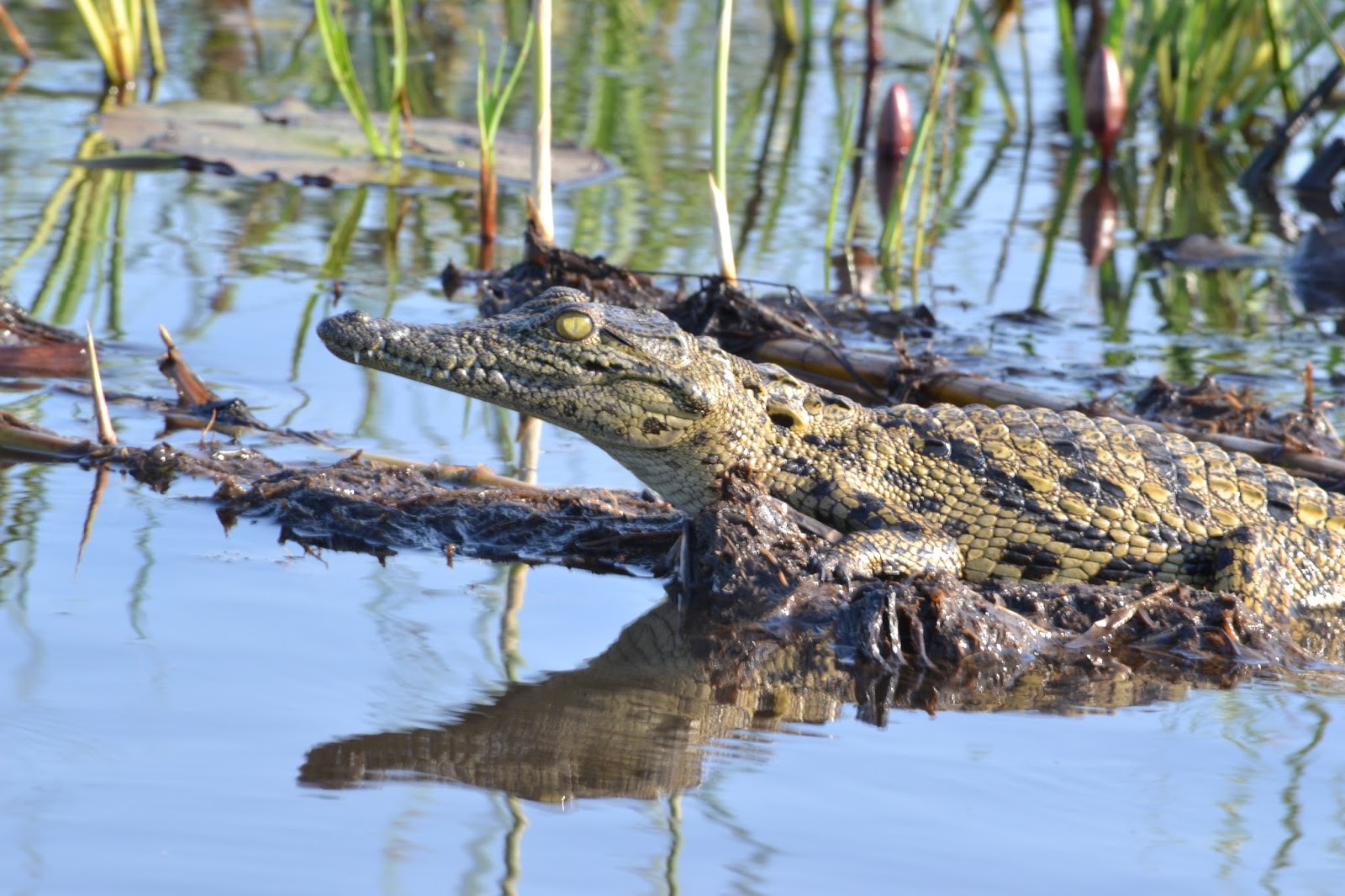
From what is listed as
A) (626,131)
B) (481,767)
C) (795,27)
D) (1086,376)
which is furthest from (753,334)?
(795,27)

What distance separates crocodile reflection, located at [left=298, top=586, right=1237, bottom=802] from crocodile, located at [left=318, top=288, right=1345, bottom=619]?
1.56 ft

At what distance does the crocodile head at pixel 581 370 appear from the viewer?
4484mm

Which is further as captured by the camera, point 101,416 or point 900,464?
point 101,416

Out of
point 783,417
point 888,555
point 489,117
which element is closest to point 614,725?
point 888,555

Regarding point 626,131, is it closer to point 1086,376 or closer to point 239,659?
point 1086,376

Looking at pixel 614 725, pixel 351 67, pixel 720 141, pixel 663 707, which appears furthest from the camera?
pixel 351 67

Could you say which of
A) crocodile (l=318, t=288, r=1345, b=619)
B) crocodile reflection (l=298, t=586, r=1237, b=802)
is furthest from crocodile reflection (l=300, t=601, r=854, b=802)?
crocodile (l=318, t=288, r=1345, b=619)

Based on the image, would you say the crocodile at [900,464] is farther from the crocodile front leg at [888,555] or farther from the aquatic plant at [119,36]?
the aquatic plant at [119,36]

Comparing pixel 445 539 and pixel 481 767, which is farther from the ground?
pixel 445 539

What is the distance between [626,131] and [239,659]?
7.93m

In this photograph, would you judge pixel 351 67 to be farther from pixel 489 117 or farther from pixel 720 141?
pixel 720 141

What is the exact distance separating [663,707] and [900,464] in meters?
1.44

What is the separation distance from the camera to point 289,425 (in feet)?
18.6

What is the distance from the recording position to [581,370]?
4.56 meters
